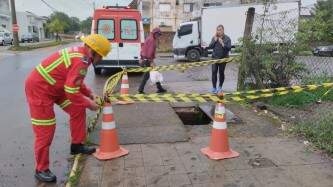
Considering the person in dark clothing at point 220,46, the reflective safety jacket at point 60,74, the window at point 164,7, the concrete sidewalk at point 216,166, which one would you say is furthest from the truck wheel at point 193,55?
the window at point 164,7

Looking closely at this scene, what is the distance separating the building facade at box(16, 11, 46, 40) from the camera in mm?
83012

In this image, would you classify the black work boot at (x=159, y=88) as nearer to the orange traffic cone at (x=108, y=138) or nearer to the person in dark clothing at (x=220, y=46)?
the person in dark clothing at (x=220, y=46)

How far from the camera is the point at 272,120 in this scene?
7.20 metres

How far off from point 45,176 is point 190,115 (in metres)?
4.09

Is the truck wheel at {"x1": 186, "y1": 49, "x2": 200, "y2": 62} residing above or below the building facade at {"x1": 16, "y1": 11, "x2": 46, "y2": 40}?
below

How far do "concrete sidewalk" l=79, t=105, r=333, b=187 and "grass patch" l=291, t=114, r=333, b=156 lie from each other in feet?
0.73

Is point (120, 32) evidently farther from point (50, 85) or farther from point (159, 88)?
point (50, 85)

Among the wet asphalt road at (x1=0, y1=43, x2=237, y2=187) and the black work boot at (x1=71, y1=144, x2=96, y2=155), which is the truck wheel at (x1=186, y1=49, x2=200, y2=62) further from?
the black work boot at (x1=71, y1=144, x2=96, y2=155)

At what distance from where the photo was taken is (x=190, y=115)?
8391mm

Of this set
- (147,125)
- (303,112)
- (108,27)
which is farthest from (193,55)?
(147,125)

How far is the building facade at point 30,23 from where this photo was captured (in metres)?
83.0

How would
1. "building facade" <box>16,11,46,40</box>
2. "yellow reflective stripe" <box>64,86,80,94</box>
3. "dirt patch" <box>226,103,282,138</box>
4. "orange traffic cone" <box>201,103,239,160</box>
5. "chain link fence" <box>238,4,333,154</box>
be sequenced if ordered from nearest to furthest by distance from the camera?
"yellow reflective stripe" <box>64,86,80,94</box> < "orange traffic cone" <box>201,103,239,160</box> < "dirt patch" <box>226,103,282,138</box> < "chain link fence" <box>238,4,333,154</box> < "building facade" <box>16,11,46,40</box>

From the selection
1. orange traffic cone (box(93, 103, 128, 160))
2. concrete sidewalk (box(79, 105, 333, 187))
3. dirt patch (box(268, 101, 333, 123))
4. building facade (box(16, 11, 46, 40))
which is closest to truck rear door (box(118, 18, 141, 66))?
dirt patch (box(268, 101, 333, 123))

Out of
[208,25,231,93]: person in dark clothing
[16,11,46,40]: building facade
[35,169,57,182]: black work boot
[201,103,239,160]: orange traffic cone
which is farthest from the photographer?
[16,11,46,40]: building facade
